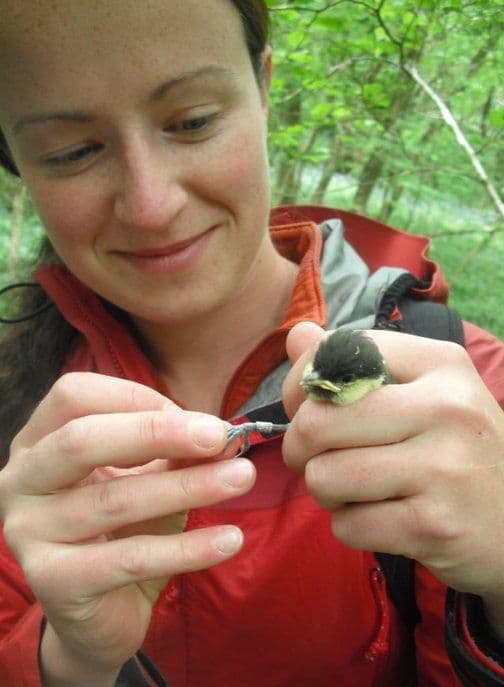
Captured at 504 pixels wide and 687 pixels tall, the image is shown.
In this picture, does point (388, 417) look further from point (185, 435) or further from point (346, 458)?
point (185, 435)

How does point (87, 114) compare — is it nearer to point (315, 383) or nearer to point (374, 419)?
point (315, 383)

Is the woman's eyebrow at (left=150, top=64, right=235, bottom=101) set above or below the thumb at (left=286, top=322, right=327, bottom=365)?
above

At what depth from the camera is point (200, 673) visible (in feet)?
5.26

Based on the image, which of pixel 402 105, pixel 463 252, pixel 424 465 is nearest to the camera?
pixel 424 465

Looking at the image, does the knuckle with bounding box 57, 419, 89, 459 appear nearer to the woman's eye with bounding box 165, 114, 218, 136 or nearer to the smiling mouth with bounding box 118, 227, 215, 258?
the smiling mouth with bounding box 118, 227, 215, 258

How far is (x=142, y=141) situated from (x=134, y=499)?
33.9 inches

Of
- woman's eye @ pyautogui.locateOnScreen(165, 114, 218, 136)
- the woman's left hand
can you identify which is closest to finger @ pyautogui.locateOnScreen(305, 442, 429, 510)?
the woman's left hand

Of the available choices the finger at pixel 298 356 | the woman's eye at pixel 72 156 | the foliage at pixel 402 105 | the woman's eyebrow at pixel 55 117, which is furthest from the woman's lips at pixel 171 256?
the foliage at pixel 402 105

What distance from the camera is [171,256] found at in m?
1.61

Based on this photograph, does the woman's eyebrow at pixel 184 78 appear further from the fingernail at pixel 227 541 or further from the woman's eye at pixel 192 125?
the fingernail at pixel 227 541

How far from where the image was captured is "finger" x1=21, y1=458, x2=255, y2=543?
1080 millimetres

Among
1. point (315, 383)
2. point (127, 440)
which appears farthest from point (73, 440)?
point (315, 383)

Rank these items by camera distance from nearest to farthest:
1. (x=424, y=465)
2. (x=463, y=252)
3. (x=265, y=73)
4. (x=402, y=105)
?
(x=424, y=465), (x=265, y=73), (x=402, y=105), (x=463, y=252)

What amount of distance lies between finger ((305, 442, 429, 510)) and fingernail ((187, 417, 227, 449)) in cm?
21
